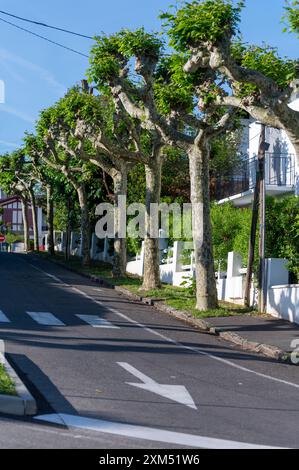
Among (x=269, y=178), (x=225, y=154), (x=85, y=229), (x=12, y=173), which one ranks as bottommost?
(x=85, y=229)

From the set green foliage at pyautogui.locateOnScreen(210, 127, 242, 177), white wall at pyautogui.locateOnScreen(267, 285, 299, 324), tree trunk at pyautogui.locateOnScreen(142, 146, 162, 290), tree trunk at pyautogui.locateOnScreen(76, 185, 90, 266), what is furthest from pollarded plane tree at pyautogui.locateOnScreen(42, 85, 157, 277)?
white wall at pyautogui.locateOnScreen(267, 285, 299, 324)

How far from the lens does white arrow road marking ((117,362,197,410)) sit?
9.65 m

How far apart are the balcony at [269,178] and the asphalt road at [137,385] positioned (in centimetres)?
883

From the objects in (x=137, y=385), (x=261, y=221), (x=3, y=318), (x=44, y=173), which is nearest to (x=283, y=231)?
(x=261, y=221)

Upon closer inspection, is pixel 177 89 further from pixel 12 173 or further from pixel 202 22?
pixel 12 173

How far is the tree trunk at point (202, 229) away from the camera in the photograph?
20.1 metres

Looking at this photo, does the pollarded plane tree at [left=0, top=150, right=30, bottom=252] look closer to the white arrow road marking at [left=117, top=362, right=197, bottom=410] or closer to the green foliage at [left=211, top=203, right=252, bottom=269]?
the green foliage at [left=211, top=203, right=252, bottom=269]

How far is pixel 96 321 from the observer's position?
57.8ft

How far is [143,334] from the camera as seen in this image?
632 inches

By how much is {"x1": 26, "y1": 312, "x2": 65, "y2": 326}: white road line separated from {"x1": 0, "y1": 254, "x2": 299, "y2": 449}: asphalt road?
27mm

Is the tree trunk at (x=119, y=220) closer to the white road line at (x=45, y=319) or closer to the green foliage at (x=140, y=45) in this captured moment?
the green foliage at (x=140, y=45)

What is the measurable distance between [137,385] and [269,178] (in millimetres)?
17729

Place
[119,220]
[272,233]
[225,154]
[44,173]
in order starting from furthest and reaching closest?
[44,173]
[225,154]
[119,220]
[272,233]
